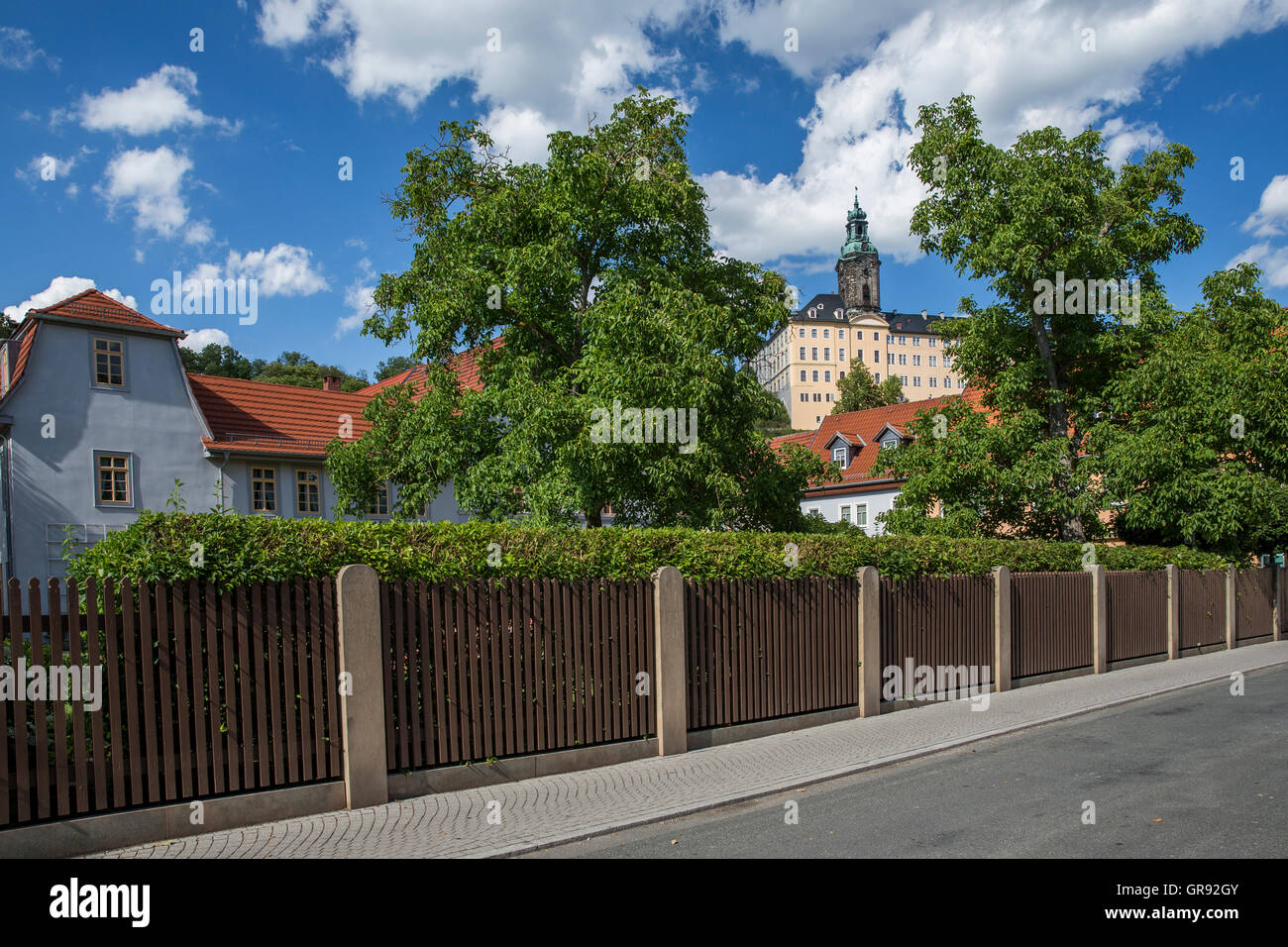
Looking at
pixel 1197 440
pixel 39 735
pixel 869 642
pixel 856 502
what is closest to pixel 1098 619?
pixel 1197 440

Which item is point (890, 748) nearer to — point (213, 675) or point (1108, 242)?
point (213, 675)

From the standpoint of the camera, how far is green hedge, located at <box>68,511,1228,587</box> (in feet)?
21.3

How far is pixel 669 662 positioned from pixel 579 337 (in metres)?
9.53

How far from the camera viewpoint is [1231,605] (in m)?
21.2

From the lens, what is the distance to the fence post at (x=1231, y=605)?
69.1ft

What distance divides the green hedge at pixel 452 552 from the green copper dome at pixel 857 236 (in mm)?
126083

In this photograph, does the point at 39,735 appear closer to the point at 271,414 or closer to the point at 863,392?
the point at 271,414

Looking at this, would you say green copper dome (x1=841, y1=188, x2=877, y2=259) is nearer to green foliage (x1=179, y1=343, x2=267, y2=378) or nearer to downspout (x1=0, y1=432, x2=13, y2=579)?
green foliage (x1=179, y1=343, x2=267, y2=378)

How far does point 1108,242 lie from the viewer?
20.0 metres


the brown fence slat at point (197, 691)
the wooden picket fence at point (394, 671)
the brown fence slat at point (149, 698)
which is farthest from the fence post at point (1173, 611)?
the brown fence slat at point (149, 698)

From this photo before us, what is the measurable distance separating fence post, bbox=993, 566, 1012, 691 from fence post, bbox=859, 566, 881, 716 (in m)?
3.47

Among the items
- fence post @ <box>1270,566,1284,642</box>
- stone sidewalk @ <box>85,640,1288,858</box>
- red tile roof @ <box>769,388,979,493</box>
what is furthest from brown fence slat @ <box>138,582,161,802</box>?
red tile roof @ <box>769,388,979,493</box>

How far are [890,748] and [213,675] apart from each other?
7.03 metres
